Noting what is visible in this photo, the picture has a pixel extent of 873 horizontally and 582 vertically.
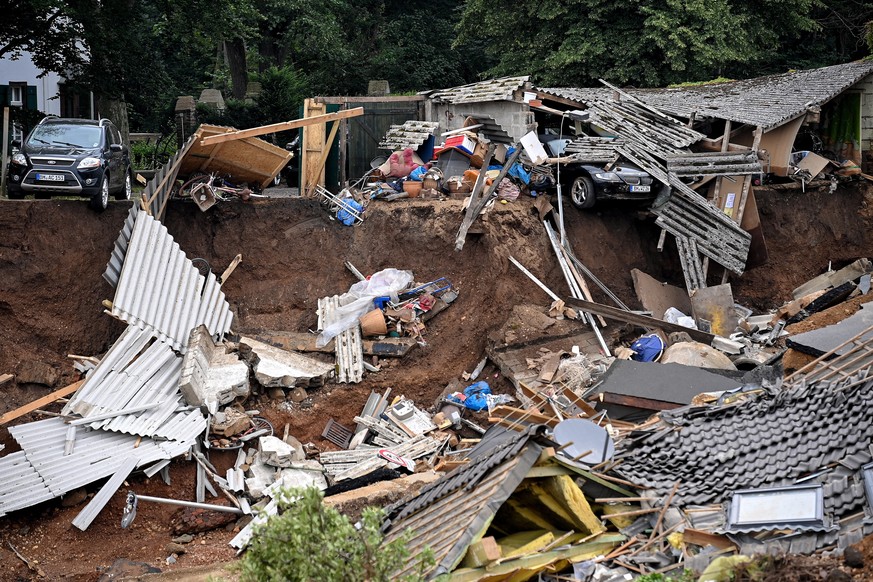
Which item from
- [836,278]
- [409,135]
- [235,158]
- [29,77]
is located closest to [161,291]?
[235,158]

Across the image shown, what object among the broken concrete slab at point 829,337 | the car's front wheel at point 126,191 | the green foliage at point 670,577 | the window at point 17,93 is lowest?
the green foliage at point 670,577

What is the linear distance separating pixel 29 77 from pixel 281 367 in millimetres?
20517

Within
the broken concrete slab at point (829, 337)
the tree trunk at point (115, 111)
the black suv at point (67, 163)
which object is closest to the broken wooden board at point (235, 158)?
the black suv at point (67, 163)

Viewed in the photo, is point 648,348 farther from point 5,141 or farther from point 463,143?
point 5,141

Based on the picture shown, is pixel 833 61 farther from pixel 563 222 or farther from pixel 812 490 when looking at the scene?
pixel 812 490

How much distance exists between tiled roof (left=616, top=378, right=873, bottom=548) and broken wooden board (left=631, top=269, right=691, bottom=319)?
8085mm

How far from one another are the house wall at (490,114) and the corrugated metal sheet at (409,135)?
0.97 meters

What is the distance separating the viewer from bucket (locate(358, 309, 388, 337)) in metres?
17.3

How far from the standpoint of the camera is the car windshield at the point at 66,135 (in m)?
17.4

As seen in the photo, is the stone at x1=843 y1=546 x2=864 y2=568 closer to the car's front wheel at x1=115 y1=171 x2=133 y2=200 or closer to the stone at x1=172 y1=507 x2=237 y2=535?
the stone at x1=172 y1=507 x2=237 y2=535

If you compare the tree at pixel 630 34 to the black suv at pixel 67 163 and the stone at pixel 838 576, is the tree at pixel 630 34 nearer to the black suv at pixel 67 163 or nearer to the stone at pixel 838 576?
the black suv at pixel 67 163

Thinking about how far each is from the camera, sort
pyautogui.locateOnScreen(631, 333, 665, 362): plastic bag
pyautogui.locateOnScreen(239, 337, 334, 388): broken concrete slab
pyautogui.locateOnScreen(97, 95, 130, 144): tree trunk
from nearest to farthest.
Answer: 1. pyautogui.locateOnScreen(239, 337, 334, 388): broken concrete slab
2. pyautogui.locateOnScreen(631, 333, 665, 362): plastic bag
3. pyautogui.locateOnScreen(97, 95, 130, 144): tree trunk

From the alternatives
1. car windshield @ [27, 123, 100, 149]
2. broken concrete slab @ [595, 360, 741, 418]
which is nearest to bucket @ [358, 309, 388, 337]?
broken concrete slab @ [595, 360, 741, 418]

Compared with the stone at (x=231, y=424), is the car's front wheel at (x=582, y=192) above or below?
above
